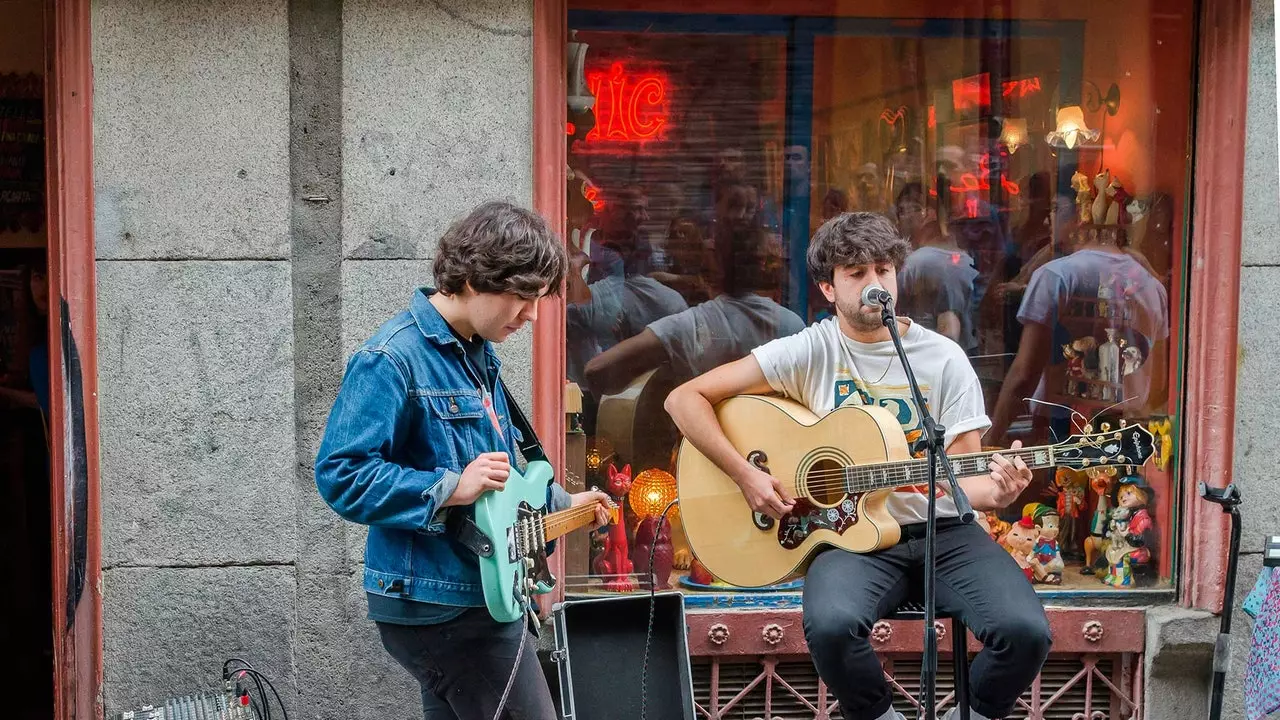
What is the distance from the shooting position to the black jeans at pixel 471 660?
120 inches

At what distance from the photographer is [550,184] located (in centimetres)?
452

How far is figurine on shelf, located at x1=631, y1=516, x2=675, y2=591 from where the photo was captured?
16.1 feet

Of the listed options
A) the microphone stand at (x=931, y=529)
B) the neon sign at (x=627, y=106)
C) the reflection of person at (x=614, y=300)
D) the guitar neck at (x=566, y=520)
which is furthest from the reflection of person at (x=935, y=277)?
the guitar neck at (x=566, y=520)

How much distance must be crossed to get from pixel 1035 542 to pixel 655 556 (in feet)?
4.90

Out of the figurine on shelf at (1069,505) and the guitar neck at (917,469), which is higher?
the guitar neck at (917,469)

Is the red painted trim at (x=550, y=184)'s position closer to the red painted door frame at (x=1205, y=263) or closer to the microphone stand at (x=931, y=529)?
the red painted door frame at (x=1205, y=263)

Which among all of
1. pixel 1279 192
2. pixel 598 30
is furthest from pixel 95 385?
pixel 1279 192

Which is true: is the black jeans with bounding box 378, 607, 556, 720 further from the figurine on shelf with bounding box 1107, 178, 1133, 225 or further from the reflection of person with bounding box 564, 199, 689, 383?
the figurine on shelf with bounding box 1107, 178, 1133, 225

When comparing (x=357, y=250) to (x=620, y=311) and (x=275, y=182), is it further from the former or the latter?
(x=620, y=311)

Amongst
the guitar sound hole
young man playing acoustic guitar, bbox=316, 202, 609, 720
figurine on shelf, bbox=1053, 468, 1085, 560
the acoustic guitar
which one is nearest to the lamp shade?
the acoustic guitar

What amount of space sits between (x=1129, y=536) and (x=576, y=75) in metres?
2.78

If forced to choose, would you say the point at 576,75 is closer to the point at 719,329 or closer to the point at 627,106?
the point at 627,106

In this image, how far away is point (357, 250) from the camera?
442 cm

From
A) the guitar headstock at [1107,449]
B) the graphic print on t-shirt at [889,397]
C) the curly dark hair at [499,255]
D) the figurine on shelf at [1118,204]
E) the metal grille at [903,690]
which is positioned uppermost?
the figurine on shelf at [1118,204]
